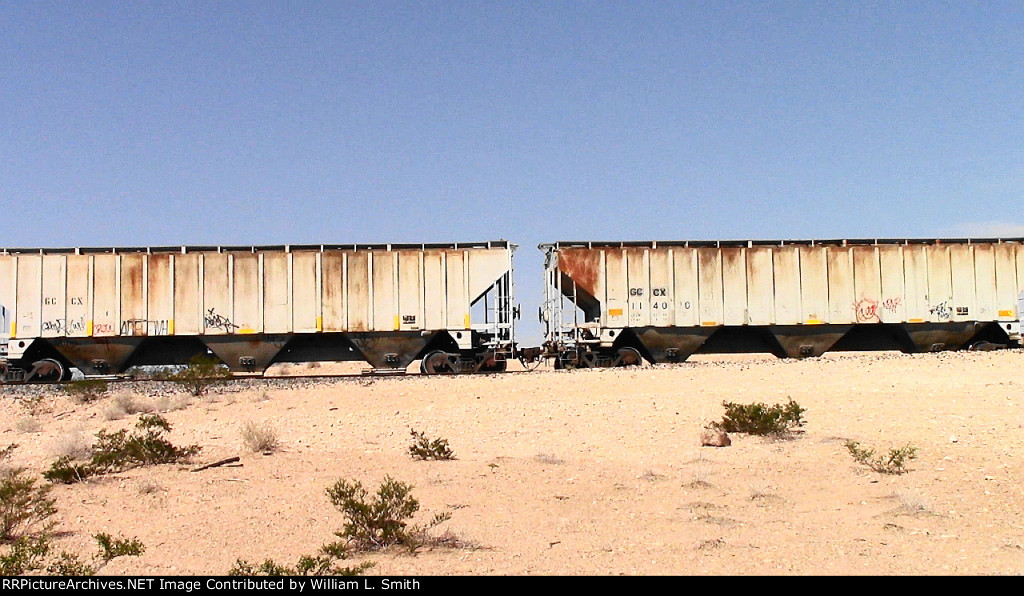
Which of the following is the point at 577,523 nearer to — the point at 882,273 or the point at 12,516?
the point at 12,516

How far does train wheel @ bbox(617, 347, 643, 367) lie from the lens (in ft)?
82.0

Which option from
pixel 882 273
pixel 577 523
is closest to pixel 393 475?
pixel 577 523

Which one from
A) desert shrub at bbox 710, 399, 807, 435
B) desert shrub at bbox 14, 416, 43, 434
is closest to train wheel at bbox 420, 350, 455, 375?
desert shrub at bbox 14, 416, 43, 434

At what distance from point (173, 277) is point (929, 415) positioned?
19.9 metres

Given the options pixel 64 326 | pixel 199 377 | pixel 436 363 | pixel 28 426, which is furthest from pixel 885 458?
pixel 64 326

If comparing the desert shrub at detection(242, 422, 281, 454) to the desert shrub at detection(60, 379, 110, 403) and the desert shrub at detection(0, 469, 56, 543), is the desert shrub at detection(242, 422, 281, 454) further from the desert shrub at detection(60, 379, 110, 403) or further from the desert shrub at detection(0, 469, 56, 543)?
the desert shrub at detection(60, 379, 110, 403)

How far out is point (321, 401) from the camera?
56.1 ft

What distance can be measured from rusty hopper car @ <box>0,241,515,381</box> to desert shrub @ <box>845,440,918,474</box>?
15.1 metres

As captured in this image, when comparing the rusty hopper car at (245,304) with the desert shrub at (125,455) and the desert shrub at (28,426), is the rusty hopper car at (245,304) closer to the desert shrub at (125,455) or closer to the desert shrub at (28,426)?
the desert shrub at (28,426)

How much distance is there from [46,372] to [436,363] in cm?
1091

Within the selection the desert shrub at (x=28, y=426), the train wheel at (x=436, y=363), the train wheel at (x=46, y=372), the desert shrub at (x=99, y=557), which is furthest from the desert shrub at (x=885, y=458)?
the train wheel at (x=46, y=372)

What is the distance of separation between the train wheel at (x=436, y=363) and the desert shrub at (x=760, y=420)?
1298 cm

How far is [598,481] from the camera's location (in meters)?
9.18

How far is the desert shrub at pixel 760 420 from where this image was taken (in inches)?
455
